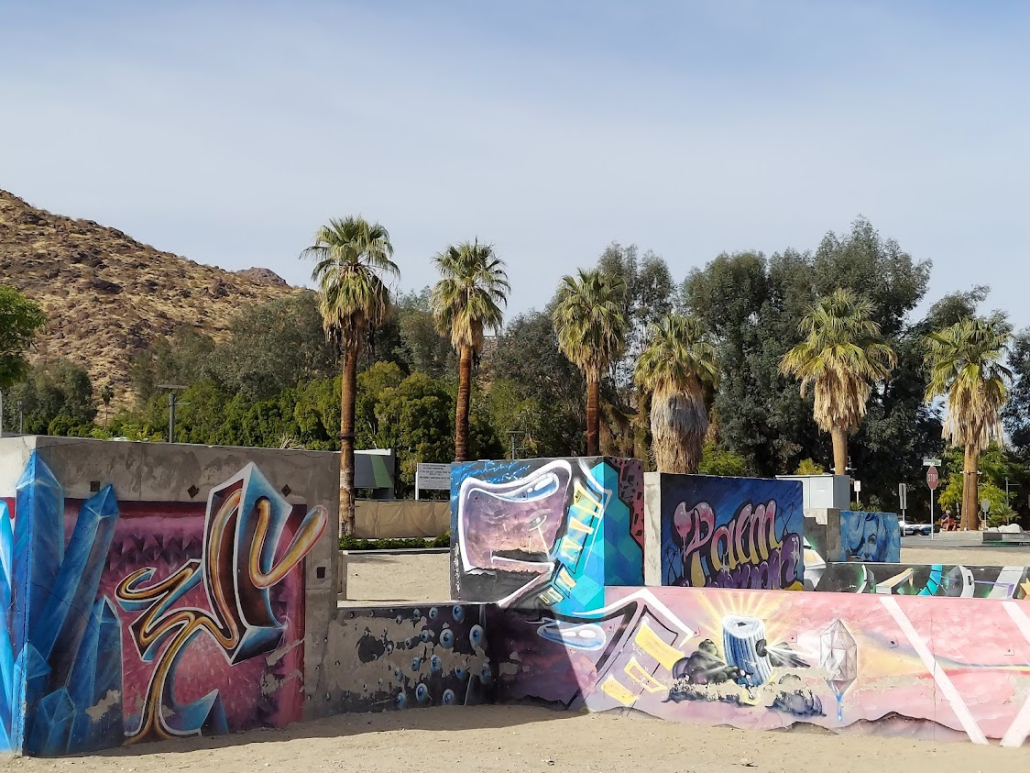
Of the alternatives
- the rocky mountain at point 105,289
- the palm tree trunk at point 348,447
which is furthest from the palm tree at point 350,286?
the rocky mountain at point 105,289

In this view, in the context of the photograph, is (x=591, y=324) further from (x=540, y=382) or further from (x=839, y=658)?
(x=839, y=658)

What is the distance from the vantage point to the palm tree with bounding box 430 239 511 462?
40.2 meters

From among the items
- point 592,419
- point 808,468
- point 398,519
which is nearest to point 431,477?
point 398,519

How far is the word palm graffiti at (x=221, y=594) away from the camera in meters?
11.2

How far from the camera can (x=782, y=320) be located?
60844 mm

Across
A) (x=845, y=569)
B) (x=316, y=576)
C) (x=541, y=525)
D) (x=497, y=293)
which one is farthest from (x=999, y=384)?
(x=316, y=576)

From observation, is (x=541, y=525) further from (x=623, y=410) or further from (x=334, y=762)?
(x=623, y=410)

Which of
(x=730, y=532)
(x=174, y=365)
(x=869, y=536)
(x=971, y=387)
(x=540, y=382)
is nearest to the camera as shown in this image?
(x=730, y=532)

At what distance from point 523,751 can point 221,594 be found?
3.43 meters

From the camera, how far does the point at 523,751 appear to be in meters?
11.5

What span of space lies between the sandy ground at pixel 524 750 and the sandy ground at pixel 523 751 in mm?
10

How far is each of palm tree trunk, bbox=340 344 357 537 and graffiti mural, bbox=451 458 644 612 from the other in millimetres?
20475

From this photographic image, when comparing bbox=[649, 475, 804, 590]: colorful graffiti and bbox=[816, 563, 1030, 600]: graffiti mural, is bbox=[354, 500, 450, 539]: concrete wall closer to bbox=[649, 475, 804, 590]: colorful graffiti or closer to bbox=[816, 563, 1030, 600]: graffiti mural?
bbox=[816, 563, 1030, 600]: graffiti mural

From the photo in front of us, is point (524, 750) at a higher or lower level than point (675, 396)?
lower
